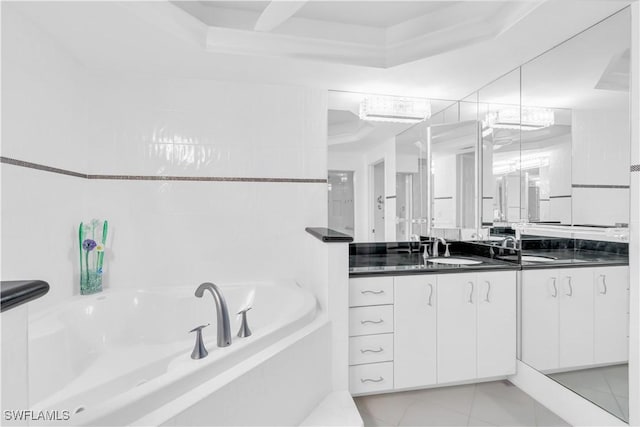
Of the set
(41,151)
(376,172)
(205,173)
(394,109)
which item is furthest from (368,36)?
(41,151)

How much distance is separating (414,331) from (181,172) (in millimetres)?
2050

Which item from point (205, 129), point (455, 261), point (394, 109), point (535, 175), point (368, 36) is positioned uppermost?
point (368, 36)

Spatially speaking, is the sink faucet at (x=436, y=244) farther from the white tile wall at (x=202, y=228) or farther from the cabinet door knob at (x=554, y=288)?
the white tile wall at (x=202, y=228)

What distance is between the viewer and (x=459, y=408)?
2.03 m

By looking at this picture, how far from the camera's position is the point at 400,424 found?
1898mm

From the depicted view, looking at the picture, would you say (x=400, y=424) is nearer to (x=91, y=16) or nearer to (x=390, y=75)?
(x=390, y=75)

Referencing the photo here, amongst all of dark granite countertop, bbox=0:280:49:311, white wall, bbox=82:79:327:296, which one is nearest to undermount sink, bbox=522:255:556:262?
white wall, bbox=82:79:327:296

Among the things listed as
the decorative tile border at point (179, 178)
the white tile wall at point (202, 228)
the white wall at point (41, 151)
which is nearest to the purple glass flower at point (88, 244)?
the white wall at point (41, 151)

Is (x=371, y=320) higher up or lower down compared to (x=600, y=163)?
lower down

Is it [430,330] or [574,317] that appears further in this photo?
[430,330]

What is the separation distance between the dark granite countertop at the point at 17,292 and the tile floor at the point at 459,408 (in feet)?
5.89

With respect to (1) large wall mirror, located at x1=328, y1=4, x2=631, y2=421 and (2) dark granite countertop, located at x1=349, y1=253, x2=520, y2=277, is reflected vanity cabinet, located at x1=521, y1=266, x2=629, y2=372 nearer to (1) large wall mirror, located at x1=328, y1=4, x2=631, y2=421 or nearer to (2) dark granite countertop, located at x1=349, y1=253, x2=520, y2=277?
(1) large wall mirror, located at x1=328, y1=4, x2=631, y2=421

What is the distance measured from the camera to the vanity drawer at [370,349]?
2.10 meters

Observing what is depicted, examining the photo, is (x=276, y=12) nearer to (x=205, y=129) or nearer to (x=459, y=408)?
(x=205, y=129)
